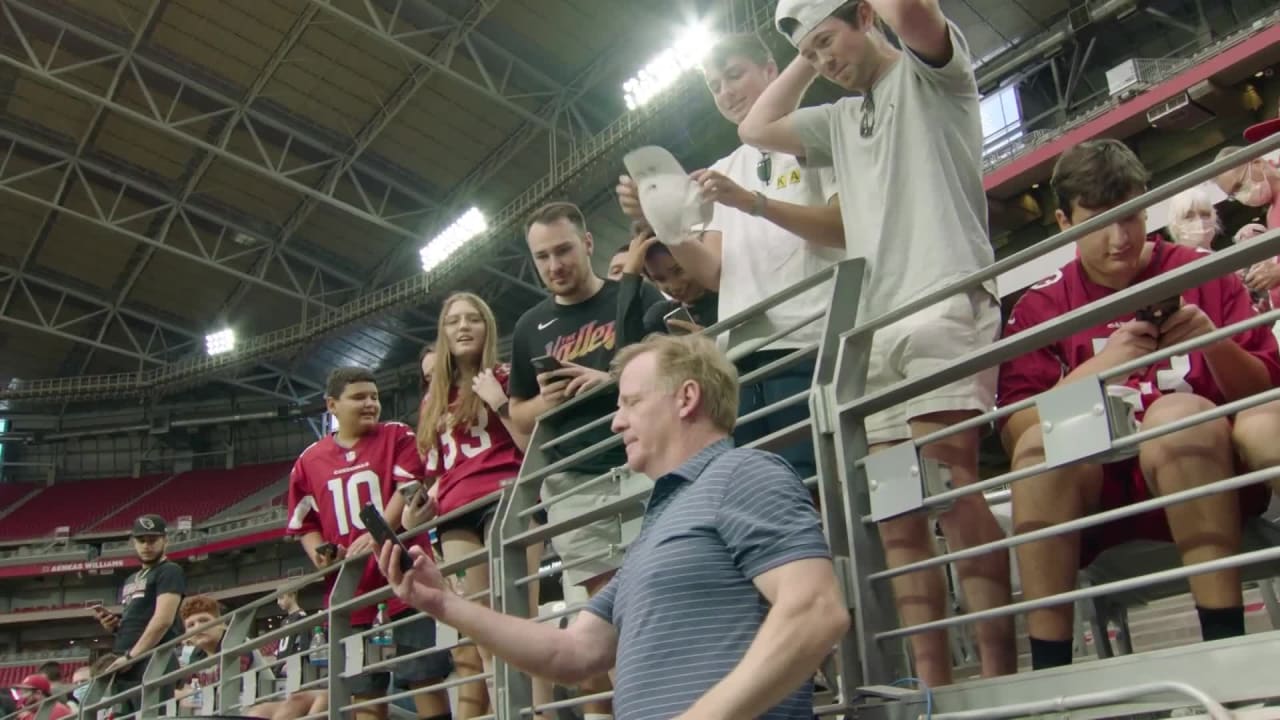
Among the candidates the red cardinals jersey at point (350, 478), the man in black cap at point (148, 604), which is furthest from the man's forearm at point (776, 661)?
the man in black cap at point (148, 604)

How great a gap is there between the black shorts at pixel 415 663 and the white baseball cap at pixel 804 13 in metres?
2.03

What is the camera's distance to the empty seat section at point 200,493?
Result: 22.8 m

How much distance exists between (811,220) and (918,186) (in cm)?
33

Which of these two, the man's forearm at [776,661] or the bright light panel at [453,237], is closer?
the man's forearm at [776,661]

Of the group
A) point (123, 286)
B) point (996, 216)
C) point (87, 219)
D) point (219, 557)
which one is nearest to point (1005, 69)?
point (996, 216)

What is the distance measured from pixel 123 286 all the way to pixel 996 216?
15497mm

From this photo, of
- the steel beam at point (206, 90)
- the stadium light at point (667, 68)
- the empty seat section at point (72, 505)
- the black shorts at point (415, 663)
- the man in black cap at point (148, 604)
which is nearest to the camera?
the black shorts at point (415, 663)

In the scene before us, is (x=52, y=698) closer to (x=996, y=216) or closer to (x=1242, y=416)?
(x=1242, y=416)

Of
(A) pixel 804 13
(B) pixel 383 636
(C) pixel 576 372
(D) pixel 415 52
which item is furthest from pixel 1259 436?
(D) pixel 415 52

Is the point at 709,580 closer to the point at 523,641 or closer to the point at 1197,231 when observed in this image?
the point at 523,641

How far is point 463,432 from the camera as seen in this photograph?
370cm

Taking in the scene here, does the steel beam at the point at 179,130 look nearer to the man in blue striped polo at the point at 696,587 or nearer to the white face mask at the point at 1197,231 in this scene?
the white face mask at the point at 1197,231

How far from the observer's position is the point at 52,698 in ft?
18.7

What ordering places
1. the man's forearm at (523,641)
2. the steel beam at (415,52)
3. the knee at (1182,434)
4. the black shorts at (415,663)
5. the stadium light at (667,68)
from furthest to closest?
the steel beam at (415,52)
the stadium light at (667,68)
the black shorts at (415,663)
the man's forearm at (523,641)
the knee at (1182,434)
